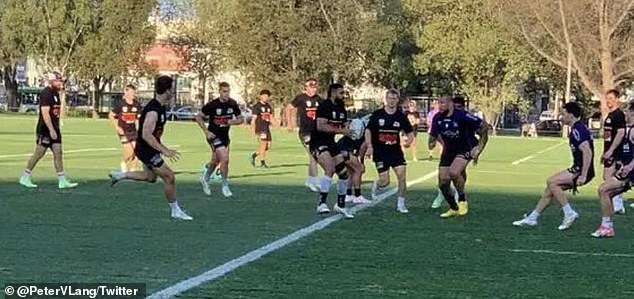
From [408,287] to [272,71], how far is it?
64.0 metres

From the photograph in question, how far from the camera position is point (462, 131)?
15.5 meters

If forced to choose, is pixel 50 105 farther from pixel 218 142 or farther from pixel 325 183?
pixel 325 183

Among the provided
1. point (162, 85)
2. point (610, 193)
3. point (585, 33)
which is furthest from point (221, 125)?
point (585, 33)

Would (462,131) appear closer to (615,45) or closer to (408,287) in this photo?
(408,287)

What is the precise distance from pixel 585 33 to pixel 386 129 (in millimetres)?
53114

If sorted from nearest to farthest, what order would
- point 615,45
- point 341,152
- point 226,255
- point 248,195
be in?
point 226,255
point 341,152
point 248,195
point 615,45

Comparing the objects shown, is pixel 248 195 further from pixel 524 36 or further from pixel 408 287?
pixel 524 36

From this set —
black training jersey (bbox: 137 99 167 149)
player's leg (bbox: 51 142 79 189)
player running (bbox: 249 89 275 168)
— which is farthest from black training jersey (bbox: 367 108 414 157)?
player running (bbox: 249 89 275 168)

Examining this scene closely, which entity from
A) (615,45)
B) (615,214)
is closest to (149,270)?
(615,214)

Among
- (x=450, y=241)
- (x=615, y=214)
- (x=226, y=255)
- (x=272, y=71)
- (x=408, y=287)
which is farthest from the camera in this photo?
(x=272, y=71)

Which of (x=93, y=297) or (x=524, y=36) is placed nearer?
(x=93, y=297)

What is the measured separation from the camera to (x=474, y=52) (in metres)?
73.2

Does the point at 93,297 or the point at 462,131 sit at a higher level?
the point at 462,131

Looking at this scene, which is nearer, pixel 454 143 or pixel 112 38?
pixel 454 143
